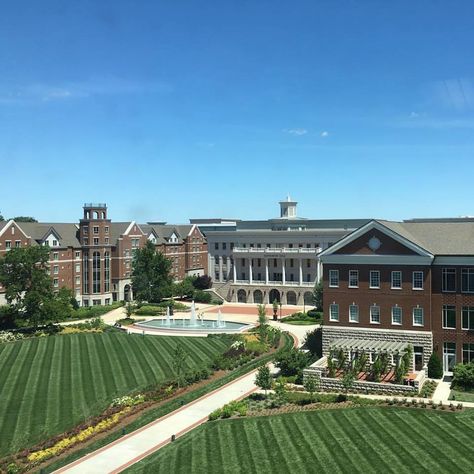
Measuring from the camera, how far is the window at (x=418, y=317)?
136 ft

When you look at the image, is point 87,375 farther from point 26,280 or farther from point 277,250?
point 277,250

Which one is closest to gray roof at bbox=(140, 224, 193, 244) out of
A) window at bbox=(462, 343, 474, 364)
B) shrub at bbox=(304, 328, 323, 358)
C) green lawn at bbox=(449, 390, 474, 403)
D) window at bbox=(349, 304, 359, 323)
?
shrub at bbox=(304, 328, 323, 358)

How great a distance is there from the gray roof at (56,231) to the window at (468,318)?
62247 mm

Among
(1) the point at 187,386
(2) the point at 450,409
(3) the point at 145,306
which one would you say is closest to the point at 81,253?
(3) the point at 145,306

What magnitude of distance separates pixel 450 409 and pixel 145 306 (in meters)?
53.8

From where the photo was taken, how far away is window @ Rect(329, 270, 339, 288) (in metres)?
44.5

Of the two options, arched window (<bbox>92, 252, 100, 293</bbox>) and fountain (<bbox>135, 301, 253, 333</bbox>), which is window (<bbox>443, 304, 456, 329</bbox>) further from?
arched window (<bbox>92, 252, 100, 293</bbox>)

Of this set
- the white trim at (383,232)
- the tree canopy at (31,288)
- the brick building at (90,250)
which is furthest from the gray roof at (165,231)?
the white trim at (383,232)

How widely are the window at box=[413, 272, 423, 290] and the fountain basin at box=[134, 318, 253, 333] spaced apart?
26.3 meters

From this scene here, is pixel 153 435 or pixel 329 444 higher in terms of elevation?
pixel 329 444

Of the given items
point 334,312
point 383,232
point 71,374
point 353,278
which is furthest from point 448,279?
point 71,374

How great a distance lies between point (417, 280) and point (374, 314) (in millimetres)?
4141

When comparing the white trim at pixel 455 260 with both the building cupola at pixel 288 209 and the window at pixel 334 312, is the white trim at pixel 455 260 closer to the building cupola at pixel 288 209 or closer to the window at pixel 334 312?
the window at pixel 334 312

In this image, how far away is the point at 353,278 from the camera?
1731 inches
